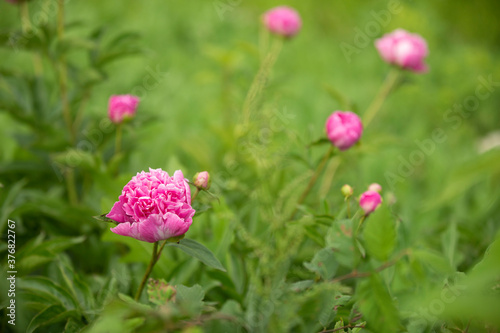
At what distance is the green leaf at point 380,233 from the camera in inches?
19.4

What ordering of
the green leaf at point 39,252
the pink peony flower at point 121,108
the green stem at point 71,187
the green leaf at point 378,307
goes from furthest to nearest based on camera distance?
the green stem at point 71,187 < the pink peony flower at point 121,108 < the green leaf at point 39,252 < the green leaf at point 378,307

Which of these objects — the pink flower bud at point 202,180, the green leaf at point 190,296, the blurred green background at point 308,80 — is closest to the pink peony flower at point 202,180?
the pink flower bud at point 202,180

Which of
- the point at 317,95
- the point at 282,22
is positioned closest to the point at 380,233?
the point at 282,22

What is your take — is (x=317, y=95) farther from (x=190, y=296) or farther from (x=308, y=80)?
(x=190, y=296)

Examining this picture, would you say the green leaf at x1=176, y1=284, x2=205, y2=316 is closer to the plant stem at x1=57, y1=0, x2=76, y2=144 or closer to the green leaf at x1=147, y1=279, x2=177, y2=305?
the green leaf at x1=147, y1=279, x2=177, y2=305

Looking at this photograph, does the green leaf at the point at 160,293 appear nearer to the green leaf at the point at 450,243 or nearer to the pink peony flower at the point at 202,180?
the pink peony flower at the point at 202,180

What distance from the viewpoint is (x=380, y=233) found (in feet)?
1.63

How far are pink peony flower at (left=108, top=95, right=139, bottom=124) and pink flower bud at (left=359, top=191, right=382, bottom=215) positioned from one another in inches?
16.6

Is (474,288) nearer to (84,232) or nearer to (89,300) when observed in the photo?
(89,300)

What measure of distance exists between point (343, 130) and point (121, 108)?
37cm

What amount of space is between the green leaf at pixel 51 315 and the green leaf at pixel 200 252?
0.19 m

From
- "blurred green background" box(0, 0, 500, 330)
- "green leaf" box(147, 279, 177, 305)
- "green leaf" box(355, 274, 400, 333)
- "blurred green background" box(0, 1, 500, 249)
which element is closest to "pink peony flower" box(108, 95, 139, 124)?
"blurred green background" box(0, 0, 500, 330)

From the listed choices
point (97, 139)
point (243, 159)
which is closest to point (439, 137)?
point (243, 159)

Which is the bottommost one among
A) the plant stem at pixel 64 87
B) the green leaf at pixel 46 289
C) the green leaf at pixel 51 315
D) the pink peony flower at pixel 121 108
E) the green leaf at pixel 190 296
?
the green leaf at pixel 190 296
